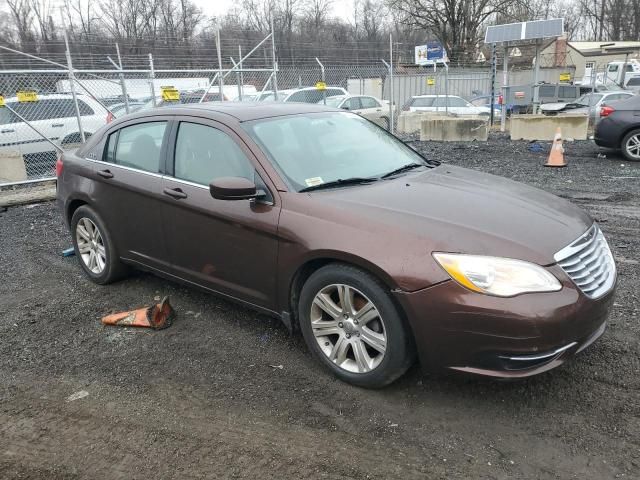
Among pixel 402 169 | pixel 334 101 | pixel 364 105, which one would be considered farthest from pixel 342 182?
pixel 364 105

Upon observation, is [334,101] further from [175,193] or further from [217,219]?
[217,219]

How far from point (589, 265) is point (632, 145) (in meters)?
9.28

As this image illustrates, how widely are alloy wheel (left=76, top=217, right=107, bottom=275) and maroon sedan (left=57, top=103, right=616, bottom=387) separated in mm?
191

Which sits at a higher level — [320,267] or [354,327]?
[320,267]

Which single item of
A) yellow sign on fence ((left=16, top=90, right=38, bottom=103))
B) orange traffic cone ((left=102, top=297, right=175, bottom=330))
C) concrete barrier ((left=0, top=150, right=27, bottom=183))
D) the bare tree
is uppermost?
the bare tree

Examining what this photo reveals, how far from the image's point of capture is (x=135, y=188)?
13.9 feet

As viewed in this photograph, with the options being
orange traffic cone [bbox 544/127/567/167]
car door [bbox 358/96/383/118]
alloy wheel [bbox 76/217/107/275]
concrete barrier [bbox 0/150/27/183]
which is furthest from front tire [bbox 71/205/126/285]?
car door [bbox 358/96/383/118]

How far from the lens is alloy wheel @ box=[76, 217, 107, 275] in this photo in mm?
4867

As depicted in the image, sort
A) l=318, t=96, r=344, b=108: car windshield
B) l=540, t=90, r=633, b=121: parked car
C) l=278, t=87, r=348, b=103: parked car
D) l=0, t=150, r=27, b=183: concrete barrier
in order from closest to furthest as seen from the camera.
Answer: l=0, t=150, r=27, b=183: concrete barrier → l=278, t=87, r=348, b=103: parked car → l=318, t=96, r=344, b=108: car windshield → l=540, t=90, r=633, b=121: parked car

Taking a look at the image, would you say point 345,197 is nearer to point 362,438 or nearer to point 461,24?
point 362,438

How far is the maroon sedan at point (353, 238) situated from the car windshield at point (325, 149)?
0.6 inches

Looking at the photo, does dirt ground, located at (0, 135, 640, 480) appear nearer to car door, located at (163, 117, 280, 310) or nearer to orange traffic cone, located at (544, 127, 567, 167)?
car door, located at (163, 117, 280, 310)

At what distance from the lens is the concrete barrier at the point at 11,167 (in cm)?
983

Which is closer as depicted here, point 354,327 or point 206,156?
point 354,327
